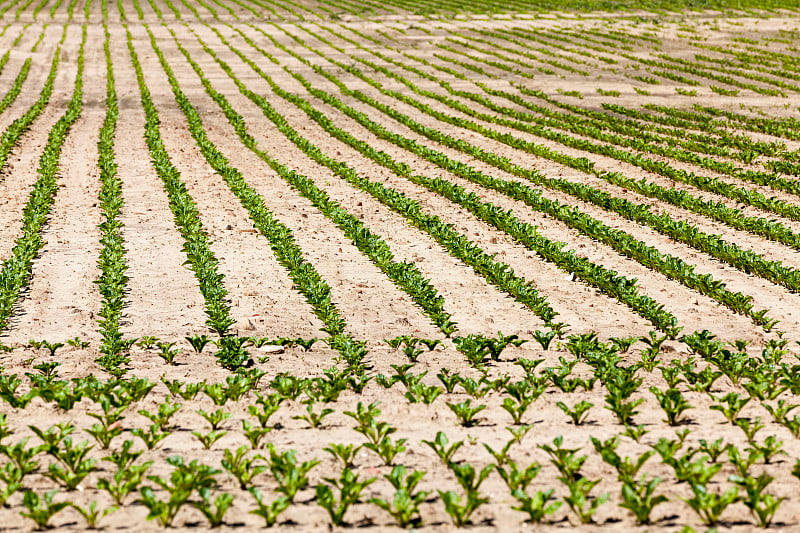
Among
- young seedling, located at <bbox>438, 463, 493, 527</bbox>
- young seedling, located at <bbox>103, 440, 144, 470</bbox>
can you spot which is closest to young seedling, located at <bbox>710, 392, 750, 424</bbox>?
young seedling, located at <bbox>438, 463, 493, 527</bbox>

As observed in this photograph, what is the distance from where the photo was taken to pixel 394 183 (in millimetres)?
16578

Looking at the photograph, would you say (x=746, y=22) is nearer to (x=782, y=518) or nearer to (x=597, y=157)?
(x=597, y=157)

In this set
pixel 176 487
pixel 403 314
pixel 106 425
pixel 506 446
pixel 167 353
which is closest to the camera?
pixel 176 487

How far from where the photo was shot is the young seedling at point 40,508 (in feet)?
19.1

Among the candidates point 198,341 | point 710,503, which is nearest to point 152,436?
point 198,341

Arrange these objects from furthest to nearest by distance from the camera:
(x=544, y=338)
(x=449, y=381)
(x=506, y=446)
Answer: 1. (x=544, y=338)
2. (x=449, y=381)
3. (x=506, y=446)

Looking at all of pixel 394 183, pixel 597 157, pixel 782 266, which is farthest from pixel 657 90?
pixel 782 266

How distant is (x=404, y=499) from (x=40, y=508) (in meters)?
2.42

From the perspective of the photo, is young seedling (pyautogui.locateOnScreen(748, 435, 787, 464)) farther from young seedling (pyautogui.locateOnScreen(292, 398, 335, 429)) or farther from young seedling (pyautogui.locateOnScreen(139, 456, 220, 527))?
young seedling (pyautogui.locateOnScreen(139, 456, 220, 527))

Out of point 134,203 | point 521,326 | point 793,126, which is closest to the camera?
point 521,326

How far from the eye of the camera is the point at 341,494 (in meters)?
6.09

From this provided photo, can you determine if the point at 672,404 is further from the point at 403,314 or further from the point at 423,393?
the point at 403,314

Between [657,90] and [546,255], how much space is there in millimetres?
16829

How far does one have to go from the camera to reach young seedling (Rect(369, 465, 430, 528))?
19.3 feet
